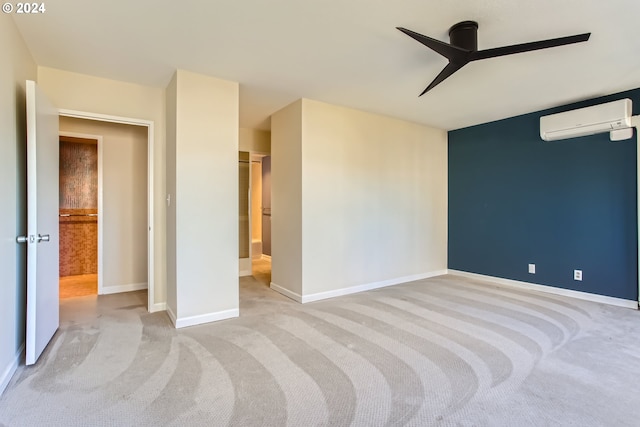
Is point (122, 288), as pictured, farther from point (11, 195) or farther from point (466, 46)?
point (466, 46)

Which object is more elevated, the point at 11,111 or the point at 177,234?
the point at 11,111

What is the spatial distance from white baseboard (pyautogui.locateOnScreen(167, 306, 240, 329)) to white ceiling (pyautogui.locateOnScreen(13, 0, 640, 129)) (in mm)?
2327

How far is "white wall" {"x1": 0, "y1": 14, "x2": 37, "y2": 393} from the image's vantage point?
76.3 inches

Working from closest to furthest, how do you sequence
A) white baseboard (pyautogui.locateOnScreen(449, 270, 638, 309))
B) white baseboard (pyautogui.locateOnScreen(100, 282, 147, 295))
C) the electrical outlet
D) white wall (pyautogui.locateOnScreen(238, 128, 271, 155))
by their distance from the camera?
white baseboard (pyautogui.locateOnScreen(449, 270, 638, 309))
the electrical outlet
white baseboard (pyautogui.locateOnScreen(100, 282, 147, 295))
white wall (pyautogui.locateOnScreen(238, 128, 271, 155))

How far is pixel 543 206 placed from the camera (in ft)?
14.1

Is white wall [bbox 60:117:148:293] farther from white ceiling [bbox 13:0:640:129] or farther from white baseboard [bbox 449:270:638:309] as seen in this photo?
white baseboard [bbox 449:270:638:309]

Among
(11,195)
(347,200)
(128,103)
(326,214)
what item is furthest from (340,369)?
(128,103)

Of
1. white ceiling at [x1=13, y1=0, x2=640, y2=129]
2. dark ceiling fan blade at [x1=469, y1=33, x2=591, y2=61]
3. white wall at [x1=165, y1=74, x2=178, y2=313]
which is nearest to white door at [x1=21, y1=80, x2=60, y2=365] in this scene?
white ceiling at [x1=13, y1=0, x2=640, y2=129]

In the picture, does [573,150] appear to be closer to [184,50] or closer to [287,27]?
[287,27]

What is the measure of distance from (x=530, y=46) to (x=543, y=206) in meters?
2.91

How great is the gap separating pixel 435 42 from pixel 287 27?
3.38 ft

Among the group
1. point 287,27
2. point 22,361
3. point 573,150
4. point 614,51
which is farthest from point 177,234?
point 573,150

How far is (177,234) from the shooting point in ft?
9.74

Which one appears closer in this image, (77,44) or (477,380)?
(477,380)
